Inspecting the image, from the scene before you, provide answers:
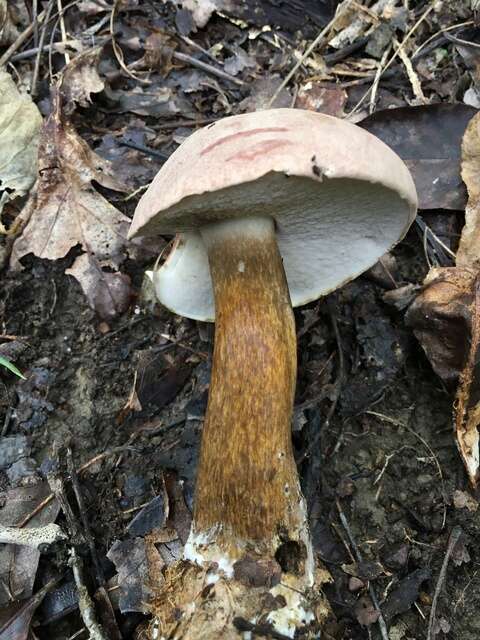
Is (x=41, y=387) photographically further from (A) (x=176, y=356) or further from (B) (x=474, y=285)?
(B) (x=474, y=285)

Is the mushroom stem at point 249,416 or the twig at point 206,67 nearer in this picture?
the mushroom stem at point 249,416

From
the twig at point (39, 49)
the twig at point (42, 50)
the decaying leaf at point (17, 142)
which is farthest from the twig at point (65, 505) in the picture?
the twig at point (42, 50)

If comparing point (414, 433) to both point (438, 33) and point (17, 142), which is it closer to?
point (438, 33)

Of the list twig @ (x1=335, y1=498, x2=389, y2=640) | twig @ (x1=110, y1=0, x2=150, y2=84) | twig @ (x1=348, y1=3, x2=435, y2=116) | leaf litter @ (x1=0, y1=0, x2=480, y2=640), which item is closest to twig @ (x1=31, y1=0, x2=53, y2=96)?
leaf litter @ (x1=0, y1=0, x2=480, y2=640)

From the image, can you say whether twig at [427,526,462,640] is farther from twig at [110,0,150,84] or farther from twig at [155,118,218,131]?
twig at [110,0,150,84]

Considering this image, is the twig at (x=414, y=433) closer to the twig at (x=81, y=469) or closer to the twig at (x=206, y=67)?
the twig at (x=81, y=469)

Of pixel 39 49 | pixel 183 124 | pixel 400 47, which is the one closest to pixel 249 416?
pixel 183 124
